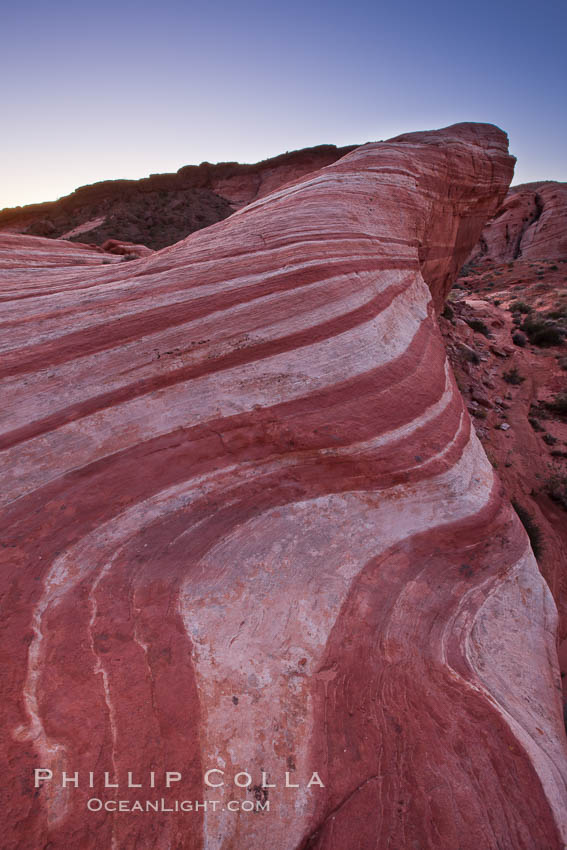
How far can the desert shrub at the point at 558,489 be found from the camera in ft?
19.6

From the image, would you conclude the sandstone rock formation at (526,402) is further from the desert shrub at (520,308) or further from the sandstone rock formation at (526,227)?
the sandstone rock formation at (526,227)

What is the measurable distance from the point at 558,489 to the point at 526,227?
112ft

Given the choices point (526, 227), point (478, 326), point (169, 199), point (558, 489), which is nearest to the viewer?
point (558, 489)

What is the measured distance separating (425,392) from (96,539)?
3832 mm

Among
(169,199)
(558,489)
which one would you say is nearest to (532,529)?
(558,489)

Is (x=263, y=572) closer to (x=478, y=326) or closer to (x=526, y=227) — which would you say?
(x=478, y=326)

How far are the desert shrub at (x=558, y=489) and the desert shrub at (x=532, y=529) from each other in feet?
2.32

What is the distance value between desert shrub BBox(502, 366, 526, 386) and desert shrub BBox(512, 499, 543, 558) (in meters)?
4.58

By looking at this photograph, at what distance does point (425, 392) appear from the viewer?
433cm

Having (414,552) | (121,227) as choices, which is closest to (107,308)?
(414,552)

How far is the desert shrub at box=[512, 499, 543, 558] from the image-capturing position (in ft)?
17.3

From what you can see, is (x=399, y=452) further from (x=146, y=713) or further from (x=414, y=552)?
(x=146, y=713)

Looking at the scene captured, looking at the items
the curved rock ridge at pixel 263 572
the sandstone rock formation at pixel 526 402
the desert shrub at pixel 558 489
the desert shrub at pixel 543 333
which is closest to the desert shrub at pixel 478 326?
the sandstone rock formation at pixel 526 402

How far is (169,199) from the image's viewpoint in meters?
34.9
